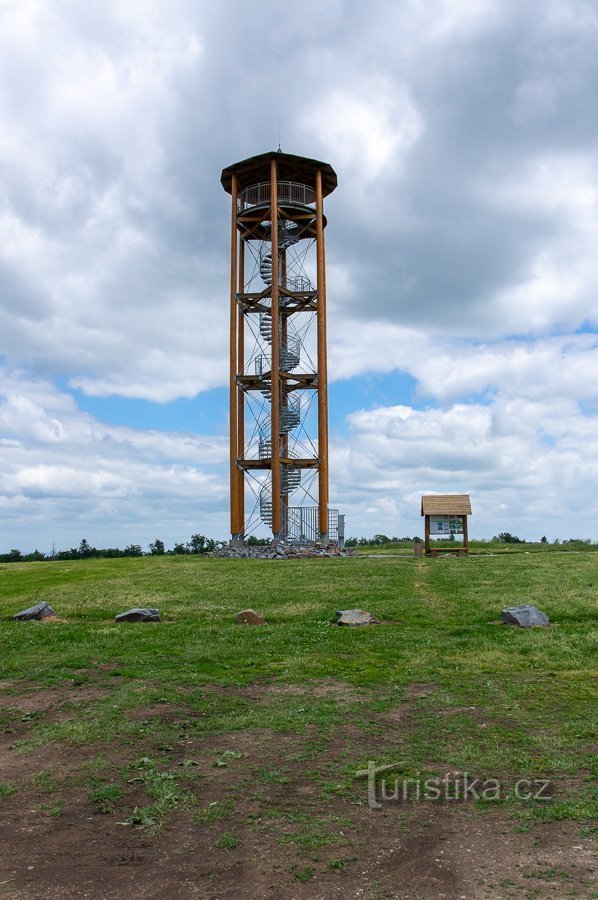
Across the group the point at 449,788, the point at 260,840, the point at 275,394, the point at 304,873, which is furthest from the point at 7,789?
the point at 275,394

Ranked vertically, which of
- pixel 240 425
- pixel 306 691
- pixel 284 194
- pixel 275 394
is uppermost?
pixel 284 194

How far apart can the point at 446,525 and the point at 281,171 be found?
2989 centimetres

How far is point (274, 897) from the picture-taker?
18.5ft

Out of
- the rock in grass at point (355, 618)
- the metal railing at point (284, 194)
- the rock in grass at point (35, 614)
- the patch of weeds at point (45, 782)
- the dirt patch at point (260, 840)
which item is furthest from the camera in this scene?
the metal railing at point (284, 194)

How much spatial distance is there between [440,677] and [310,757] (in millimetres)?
4762

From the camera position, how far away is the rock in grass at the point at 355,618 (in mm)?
18125

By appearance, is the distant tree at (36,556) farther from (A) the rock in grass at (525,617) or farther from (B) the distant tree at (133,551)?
(A) the rock in grass at (525,617)

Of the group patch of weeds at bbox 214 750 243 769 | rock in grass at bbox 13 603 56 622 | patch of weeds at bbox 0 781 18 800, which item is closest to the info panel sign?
rock in grass at bbox 13 603 56 622

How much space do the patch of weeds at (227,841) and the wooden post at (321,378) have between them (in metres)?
45.1

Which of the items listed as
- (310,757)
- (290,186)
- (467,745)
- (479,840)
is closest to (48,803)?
(310,757)

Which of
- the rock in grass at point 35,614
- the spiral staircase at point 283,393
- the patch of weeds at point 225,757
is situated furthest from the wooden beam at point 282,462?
the patch of weeds at point 225,757

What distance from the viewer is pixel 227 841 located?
660cm

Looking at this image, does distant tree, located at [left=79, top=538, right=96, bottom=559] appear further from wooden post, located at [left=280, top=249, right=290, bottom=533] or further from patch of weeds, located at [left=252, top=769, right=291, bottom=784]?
patch of weeds, located at [left=252, top=769, right=291, bottom=784]

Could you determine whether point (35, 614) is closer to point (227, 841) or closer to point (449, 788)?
point (227, 841)
